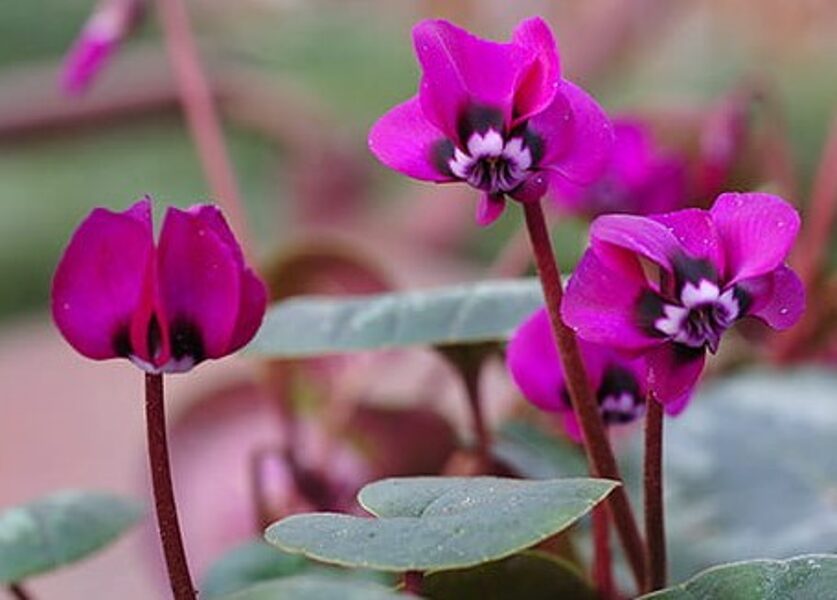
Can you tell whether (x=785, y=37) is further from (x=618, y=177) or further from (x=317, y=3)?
(x=618, y=177)

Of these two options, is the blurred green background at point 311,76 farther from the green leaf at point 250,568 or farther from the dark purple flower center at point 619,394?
the dark purple flower center at point 619,394

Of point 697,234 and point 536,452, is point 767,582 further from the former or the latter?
point 536,452

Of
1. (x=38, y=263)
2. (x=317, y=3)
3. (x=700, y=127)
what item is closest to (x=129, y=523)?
(x=700, y=127)

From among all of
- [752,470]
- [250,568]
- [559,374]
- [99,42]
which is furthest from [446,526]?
[99,42]

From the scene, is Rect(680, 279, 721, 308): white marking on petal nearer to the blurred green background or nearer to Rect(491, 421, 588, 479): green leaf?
Rect(491, 421, 588, 479): green leaf

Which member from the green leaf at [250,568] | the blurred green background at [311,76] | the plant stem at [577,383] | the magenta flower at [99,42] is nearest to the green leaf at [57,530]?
the green leaf at [250,568]
